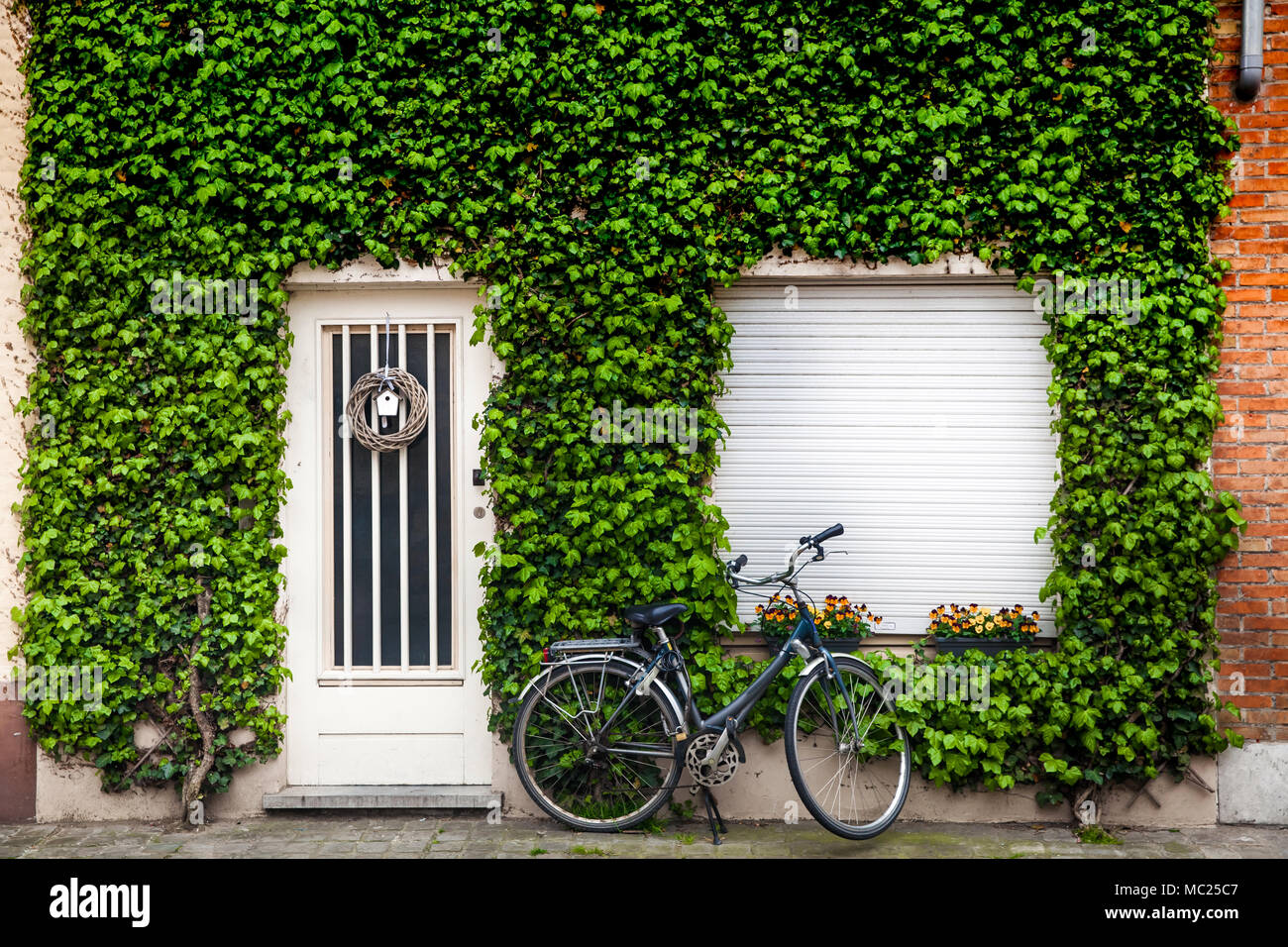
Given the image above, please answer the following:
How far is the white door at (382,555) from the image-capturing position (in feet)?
18.3

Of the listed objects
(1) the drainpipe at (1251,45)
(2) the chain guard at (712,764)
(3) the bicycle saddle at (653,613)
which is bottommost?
(2) the chain guard at (712,764)

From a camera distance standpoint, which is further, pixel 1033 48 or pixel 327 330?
pixel 327 330

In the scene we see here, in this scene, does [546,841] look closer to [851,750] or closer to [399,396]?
[851,750]

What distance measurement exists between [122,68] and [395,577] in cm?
323

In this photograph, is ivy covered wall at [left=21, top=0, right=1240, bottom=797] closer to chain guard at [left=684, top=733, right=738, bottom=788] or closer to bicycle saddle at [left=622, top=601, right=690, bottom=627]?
bicycle saddle at [left=622, top=601, right=690, bottom=627]

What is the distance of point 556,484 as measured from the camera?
5.39 metres

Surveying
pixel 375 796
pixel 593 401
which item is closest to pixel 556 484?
pixel 593 401

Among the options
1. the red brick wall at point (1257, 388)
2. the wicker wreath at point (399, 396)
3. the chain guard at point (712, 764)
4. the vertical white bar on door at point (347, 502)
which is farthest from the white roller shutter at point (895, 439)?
the vertical white bar on door at point (347, 502)

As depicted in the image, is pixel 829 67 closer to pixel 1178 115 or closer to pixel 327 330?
pixel 1178 115

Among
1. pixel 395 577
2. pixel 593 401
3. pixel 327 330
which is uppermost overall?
pixel 327 330

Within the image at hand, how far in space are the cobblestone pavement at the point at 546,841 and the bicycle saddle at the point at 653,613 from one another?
1.15 m

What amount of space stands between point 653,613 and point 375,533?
1.81 meters

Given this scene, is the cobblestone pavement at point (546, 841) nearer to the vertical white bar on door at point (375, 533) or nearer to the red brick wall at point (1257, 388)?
the red brick wall at point (1257, 388)

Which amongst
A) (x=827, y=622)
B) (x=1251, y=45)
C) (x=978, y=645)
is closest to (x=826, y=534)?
(x=827, y=622)
